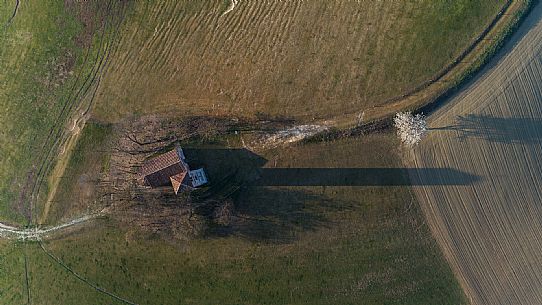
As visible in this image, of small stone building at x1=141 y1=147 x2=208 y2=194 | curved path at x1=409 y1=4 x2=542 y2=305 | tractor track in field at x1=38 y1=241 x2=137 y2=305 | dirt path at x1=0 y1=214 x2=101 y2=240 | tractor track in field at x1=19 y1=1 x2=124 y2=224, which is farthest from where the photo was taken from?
tractor track in field at x1=19 y1=1 x2=124 y2=224

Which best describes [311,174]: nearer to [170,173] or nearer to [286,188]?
[286,188]

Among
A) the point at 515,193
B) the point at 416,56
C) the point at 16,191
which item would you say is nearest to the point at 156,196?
the point at 16,191

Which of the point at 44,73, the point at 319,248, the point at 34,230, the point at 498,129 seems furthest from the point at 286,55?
the point at 34,230

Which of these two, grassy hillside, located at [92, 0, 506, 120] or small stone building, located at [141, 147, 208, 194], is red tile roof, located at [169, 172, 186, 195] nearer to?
small stone building, located at [141, 147, 208, 194]

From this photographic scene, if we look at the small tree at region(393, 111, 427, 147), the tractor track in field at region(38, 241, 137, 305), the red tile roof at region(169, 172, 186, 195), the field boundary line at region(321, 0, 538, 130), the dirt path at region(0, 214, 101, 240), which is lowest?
the tractor track in field at region(38, 241, 137, 305)

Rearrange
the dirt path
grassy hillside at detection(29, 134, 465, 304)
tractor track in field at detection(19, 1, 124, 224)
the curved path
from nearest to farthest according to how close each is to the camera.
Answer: grassy hillside at detection(29, 134, 465, 304), the curved path, the dirt path, tractor track in field at detection(19, 1, 124, 224)

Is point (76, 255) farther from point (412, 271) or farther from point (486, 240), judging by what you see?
point (486, 240)

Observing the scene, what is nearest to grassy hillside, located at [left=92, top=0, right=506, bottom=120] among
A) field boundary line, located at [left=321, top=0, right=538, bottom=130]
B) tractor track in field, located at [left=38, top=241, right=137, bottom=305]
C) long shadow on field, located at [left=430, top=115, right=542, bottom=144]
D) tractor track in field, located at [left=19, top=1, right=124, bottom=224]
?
field boundary line, located at [left=321, top=0, right=538, bottom=130]

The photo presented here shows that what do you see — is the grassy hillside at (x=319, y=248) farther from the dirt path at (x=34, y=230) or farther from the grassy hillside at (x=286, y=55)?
the dirt path at (x=34, y=230)
